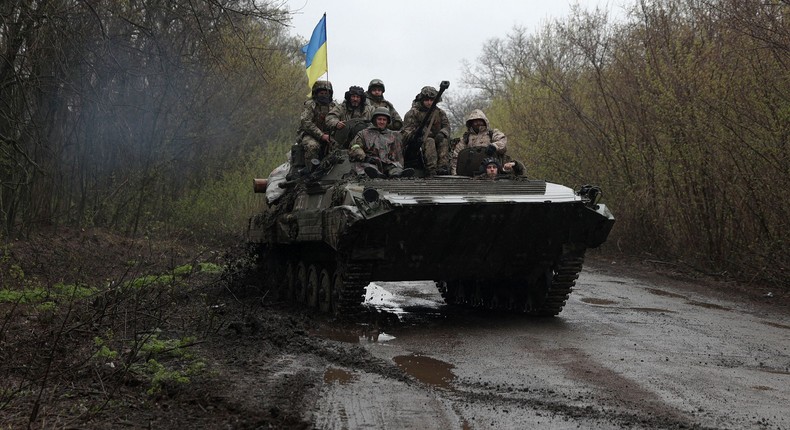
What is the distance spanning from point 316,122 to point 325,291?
10.3ft

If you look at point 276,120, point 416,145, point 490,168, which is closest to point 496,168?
point 490,168

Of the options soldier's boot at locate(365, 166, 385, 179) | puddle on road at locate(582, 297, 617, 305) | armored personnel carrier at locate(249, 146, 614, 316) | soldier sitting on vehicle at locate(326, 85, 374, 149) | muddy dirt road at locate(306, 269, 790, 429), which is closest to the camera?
muddy dirt road at locate(306, 269, 790, 429)

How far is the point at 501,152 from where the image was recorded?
12.4 metres

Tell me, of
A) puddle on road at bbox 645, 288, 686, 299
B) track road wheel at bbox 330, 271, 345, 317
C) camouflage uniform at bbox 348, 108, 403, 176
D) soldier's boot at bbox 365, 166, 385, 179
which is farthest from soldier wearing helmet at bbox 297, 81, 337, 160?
puddle on road at bbox 645, 288, 686, 299

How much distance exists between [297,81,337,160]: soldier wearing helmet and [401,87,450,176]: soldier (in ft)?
3.42

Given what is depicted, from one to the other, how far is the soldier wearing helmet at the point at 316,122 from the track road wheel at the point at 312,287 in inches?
73.1

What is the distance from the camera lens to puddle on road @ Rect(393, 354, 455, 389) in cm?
728

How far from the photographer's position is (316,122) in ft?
45.2

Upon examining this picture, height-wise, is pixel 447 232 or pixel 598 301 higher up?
pixel 447 232

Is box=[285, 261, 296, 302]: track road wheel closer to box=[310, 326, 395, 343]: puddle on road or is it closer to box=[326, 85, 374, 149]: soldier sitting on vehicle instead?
box=[326, 85, 374, 149]: soldier sitting on vehicle

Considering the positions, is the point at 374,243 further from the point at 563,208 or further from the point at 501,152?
the point at 501,152

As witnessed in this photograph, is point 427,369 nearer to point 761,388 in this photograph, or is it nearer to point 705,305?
point 761,388

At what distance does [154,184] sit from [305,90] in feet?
32.5

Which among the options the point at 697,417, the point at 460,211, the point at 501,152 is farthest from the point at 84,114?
the point at 697,417
